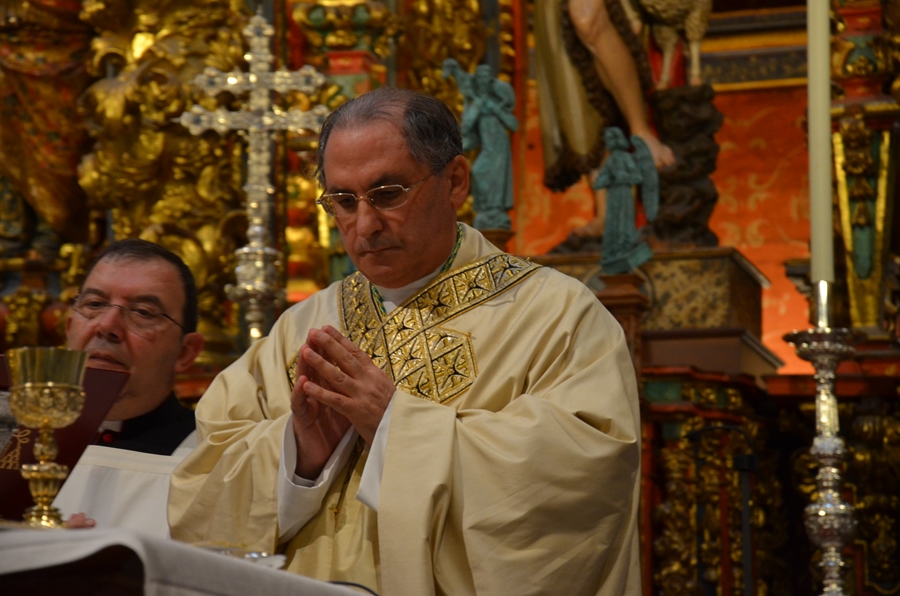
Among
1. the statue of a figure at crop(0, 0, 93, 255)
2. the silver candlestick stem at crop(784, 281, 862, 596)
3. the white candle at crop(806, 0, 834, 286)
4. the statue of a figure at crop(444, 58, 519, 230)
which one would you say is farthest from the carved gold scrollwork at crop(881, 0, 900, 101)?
the statue of a figure at crop(0, 0, 93, 255)

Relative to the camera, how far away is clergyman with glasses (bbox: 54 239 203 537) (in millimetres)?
3217

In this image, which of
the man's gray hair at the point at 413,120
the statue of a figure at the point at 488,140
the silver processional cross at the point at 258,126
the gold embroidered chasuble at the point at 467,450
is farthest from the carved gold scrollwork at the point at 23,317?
the man's gray hair at the point at 413,120

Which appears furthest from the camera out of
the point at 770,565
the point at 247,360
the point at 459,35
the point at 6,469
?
the point at 459,35

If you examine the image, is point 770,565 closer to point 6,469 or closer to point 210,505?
point 210,505

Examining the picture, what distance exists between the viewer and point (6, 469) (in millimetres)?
2291

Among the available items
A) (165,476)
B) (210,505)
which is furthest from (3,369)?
(165,476)

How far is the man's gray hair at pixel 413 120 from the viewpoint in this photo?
2779 mm

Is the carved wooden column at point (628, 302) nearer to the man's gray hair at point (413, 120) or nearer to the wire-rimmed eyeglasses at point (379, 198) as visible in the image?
the man's gray hair at point (413, 120)

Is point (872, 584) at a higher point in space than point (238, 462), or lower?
lower

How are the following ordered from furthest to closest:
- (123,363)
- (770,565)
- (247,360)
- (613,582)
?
(770,565) → (123,363) → (247,360) → (613,582)

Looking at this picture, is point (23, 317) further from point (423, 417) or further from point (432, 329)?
point (423, 417)

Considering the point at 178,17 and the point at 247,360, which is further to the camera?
the point at 178,17

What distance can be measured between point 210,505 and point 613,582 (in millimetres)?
789

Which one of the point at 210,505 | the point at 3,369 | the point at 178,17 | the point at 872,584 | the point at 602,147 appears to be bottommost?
the point at 872,584
